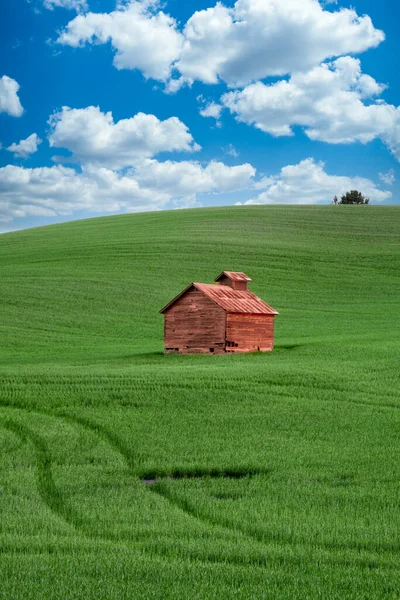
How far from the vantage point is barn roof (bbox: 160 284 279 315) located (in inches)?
1619

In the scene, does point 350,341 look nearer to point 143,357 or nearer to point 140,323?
point 143,357

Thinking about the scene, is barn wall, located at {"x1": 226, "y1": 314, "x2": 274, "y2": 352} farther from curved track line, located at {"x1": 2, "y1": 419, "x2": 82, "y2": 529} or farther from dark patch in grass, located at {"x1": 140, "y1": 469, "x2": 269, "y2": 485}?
dark patch in grass, located at {"x1": 140, "y1": 469, "x2": 269, "y2": 485}

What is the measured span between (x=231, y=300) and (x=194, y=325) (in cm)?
270

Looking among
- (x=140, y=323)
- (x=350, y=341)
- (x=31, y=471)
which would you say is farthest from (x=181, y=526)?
(x=140, y=323)

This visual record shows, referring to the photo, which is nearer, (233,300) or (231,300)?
(231,300)

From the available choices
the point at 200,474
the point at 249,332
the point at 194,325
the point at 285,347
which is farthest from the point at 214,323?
the point at 200,474

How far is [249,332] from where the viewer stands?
41.6 metres

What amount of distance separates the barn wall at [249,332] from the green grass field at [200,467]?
1243 millimetres

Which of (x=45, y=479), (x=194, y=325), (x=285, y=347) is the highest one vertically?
(x=194, y=325)

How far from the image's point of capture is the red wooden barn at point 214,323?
40.8m

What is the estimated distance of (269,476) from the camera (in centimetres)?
1512

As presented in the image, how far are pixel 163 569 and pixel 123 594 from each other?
95cm

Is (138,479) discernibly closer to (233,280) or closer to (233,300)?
(233,300)

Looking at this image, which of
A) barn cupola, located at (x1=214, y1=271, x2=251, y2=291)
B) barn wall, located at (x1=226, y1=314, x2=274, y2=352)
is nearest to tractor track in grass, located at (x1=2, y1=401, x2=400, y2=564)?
barn wall, located at (x1=226, y1=314, x2=274, y2=352)
